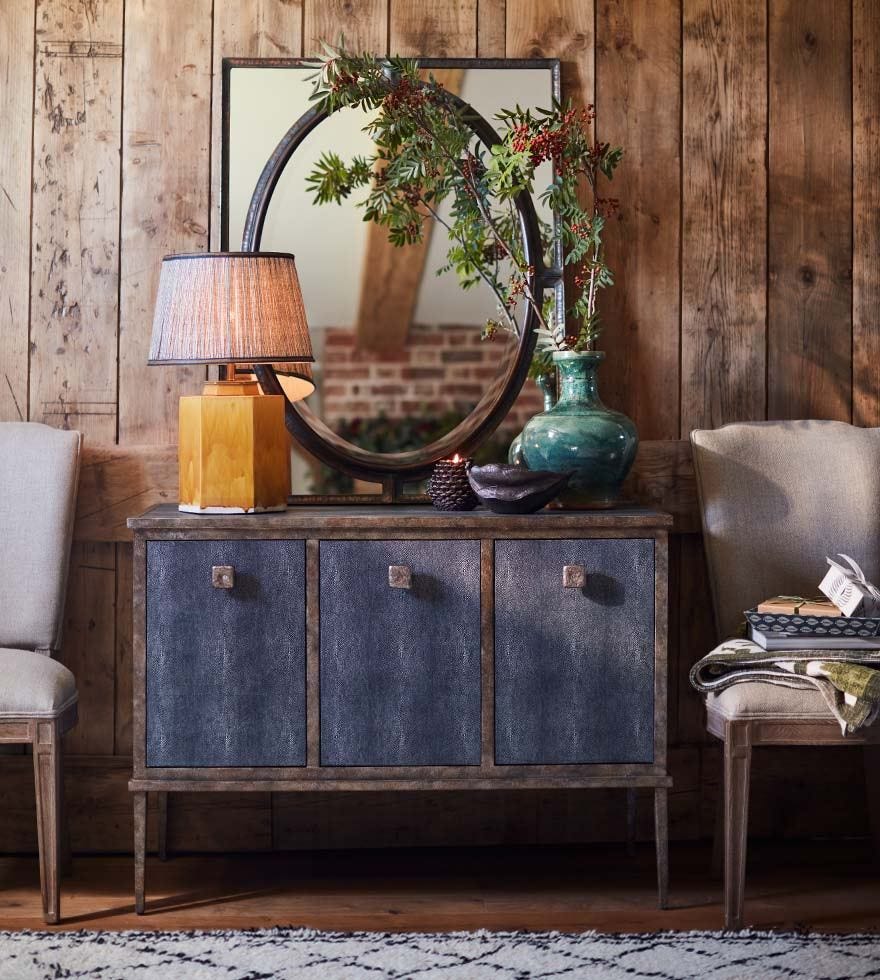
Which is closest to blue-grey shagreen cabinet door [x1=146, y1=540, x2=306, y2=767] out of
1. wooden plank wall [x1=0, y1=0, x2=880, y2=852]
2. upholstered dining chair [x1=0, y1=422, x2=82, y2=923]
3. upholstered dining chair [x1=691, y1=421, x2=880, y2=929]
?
upholstered dining chair [x1=0, y1=422, x2=82, y2=923]

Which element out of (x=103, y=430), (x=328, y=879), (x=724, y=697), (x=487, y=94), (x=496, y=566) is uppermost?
(x=487, y=94)

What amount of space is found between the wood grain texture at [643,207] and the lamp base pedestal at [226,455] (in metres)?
0.89

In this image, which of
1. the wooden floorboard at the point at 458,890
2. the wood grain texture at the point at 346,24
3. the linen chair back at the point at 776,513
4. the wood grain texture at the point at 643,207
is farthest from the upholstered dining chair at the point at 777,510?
the wood grain texture at the point at 346,24

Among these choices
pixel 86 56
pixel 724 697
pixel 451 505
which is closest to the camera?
pixel 724 697

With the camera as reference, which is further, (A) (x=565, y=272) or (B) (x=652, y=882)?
(A) (x=565, y=272)

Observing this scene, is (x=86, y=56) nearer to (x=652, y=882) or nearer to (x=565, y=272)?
(x=565, y=272)

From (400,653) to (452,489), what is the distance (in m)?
0.36

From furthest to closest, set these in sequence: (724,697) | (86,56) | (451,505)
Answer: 1. (86,56)
2. (451,505)
3. (724,697)

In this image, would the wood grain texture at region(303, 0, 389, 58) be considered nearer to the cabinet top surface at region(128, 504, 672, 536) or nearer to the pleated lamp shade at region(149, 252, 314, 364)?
the pleated lamp shade at region(149, 252, 314, 364)

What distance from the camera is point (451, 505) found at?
242cm

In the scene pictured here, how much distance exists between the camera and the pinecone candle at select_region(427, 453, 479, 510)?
95.2 inches

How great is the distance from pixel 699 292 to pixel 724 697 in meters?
1.03

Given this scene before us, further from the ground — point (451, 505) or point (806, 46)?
point (806, 46)

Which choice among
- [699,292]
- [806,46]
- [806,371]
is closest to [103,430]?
[699,292]
